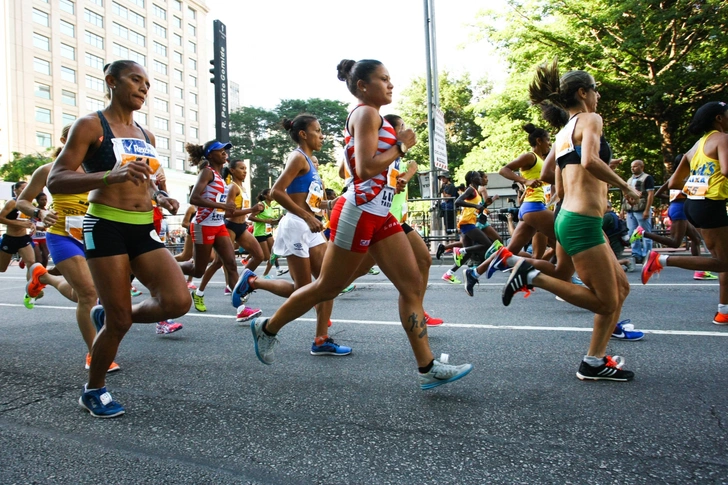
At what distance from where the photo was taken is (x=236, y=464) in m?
2.43

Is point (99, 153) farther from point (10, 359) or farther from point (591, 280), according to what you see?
point (591, 280)

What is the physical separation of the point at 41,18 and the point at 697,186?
67.5m

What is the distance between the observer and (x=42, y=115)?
56.7 metres

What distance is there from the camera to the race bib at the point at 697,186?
17.0 ft

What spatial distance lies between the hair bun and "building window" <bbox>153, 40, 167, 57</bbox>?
7758cm

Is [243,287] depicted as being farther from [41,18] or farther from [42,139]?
[41,18]

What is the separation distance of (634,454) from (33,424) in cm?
302

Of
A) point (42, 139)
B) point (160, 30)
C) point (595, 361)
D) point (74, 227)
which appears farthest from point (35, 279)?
point (160, 30)

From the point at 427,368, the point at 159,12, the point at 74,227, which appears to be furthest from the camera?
the point at 159,12

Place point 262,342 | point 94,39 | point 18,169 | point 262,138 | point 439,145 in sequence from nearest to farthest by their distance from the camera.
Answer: point 262,342
point 439,145
point 18,169
point 94,39
point 262,138

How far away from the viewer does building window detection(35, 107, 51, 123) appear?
56000mm

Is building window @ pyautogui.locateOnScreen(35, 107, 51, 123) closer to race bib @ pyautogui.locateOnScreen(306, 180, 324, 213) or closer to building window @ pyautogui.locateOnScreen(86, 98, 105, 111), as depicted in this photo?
building window @ pyautogui.locateOnScreen(86, 98, 105, 111)

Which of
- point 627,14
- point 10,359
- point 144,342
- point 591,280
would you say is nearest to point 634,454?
point 591,280

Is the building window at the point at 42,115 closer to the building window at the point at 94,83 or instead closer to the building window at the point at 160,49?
the building window at the point at 94,83
